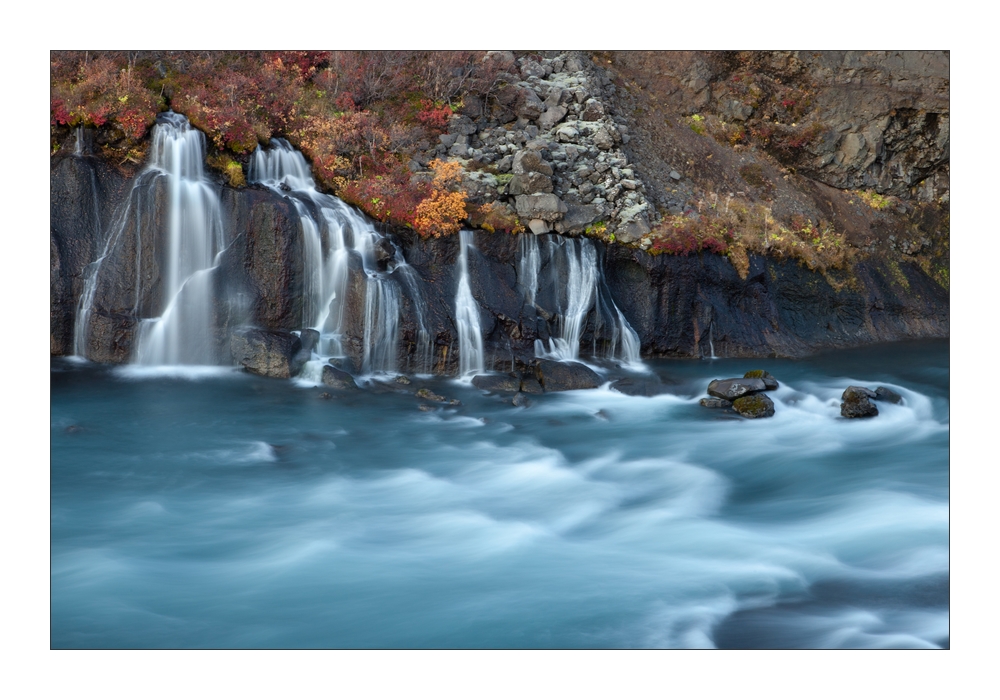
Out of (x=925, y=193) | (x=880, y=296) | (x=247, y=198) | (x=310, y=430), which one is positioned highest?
(x=925, y=193)

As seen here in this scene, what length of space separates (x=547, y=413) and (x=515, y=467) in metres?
1.96

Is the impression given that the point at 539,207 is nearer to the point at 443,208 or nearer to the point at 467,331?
the point at 443,208

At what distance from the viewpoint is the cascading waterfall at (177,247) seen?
11289 millimetres

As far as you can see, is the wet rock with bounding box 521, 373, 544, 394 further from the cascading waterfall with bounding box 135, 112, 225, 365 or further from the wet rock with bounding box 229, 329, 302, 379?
the cascading waterfall with bounding box 135, 112, 225, 365

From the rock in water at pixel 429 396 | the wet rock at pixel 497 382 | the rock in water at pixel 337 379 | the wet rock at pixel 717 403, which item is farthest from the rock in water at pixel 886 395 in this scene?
the rock in water at pixel 337 379

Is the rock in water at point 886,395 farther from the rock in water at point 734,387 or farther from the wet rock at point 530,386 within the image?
the wet rock at point 530,386

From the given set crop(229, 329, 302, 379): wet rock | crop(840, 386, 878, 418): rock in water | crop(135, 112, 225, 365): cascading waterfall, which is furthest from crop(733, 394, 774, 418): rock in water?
crop(135, 112, 225, 365): cascading waterfall

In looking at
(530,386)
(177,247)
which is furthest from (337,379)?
(177,247)

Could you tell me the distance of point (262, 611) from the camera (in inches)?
226

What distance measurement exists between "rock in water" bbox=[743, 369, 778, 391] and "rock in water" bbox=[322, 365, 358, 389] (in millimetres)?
5920

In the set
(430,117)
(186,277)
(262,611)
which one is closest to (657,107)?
(430,117)

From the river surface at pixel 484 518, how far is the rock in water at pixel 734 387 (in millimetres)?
381

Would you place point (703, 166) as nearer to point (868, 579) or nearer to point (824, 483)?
point (824, 483)

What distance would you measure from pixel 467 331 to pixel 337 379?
7.72 ft
